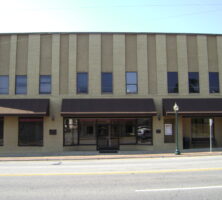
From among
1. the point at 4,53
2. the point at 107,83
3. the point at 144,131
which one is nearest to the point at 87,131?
the point at 107,83

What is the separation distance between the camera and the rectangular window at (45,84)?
19078 mm

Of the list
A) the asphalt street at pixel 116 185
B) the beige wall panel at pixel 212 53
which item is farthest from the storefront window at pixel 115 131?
the asphalt street at pixel 116 185

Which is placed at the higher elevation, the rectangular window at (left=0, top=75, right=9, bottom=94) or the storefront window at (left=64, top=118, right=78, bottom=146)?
the rectangular window at (left=0, top=75, right=9, bottom=94)

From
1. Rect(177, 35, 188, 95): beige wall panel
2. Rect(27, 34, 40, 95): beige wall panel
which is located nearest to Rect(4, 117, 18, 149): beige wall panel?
Rect(27, 34, 40, 95): beige wall panel

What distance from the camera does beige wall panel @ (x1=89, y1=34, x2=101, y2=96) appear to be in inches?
750

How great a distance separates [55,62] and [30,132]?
6.29 meters

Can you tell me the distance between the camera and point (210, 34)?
66.0 feet

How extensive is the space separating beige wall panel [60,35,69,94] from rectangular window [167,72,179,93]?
29.1 feet

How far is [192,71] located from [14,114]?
15387 mm

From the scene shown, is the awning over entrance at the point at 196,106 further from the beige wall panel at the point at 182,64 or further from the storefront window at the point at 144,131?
the storefront window at the point at 144,131

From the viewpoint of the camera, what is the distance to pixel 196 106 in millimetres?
18578

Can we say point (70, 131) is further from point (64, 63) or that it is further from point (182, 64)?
point (182, 64)

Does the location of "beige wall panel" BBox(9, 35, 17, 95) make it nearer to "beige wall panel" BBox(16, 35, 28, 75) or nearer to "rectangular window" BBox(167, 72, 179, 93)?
"beige wall panel" BBox(16, 35, 28, 75)

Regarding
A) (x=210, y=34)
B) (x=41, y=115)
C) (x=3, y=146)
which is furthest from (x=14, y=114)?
(x=210, y=34)
